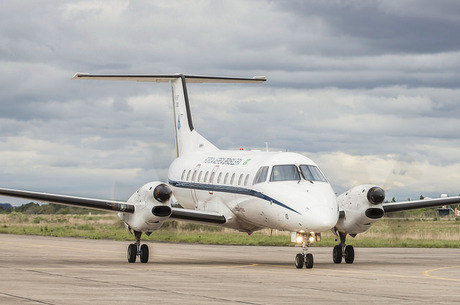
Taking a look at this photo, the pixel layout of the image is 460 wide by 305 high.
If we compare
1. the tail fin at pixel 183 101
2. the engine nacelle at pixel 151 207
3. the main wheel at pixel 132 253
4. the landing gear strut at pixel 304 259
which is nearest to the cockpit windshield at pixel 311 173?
the landing gear strut at pixel 304 259

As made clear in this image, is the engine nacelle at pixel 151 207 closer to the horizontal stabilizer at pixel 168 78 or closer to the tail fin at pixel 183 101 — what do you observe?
the tail fin at pixel 183 101

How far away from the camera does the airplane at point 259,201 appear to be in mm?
20562

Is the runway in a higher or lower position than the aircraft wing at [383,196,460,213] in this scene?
lower

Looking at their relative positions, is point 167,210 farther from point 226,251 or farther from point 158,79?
point 158,79

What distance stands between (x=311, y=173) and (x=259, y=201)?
5.70 feet

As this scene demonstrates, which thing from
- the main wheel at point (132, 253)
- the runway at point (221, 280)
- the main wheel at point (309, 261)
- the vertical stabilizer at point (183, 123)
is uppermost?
the vertical stabilizer at point (183, 123)

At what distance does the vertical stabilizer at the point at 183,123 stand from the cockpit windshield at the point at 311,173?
9.98 meters

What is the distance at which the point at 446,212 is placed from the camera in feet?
500

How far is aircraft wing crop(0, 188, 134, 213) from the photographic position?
22.9 meters

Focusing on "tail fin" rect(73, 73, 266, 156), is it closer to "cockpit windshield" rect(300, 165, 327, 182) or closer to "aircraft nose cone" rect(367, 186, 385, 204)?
"aircraft nose cone" rect(367, 186, 385, 204)

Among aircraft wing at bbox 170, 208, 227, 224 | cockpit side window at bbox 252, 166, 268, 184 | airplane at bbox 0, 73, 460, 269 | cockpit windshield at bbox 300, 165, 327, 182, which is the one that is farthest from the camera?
aircraft wing at bbox 170, 208, 227, 224

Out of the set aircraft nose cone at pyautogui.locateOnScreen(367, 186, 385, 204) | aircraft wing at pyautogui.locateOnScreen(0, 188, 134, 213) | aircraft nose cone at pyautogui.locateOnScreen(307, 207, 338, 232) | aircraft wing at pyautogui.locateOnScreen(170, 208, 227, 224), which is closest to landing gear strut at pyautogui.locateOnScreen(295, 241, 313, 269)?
aircraft nose cone at pyautogui.locateOnScreen(307, 207, 338, 232)

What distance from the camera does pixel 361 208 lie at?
2367cm

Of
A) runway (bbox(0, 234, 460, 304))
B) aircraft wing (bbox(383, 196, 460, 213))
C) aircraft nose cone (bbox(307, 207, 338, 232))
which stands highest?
aircraft wing (bbox(383, 196, 460, 213))
